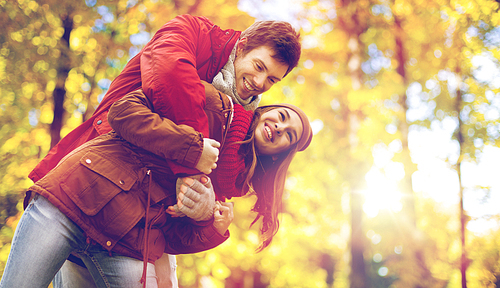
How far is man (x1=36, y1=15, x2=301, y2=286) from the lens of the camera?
1393 mm

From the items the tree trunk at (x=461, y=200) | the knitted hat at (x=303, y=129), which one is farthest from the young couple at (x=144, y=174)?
the tree trunk at (x=461, y=200)

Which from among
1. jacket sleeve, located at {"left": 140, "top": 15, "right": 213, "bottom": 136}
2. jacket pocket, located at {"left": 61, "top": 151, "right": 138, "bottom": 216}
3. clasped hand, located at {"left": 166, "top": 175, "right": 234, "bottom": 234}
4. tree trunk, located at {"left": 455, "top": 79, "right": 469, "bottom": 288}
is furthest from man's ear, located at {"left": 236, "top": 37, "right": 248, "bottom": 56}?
tree trunk, located at {"left": 455, "top": 79, "right": 469, "bottom": 288}

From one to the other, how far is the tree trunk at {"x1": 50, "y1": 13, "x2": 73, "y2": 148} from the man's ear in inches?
136

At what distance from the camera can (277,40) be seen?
→ 1.88 meters

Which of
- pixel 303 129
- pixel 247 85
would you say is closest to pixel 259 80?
pixel 247 85

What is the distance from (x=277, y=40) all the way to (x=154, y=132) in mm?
965

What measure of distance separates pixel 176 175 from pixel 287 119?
89 cm

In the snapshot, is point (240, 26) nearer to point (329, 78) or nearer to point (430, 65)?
point (329, 78)

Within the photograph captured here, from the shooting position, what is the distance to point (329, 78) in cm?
698

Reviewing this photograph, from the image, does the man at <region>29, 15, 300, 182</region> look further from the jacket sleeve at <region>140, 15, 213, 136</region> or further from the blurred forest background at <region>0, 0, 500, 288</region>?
the blurred forest background at <region>0, 0, 500, 288</region>

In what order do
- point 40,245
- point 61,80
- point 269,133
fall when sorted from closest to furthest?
point 40,245 → point 269,133 → point 61,80

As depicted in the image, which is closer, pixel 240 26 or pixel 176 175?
pixel 176 175

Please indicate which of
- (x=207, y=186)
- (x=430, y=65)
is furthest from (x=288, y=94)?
(x=207, y=186)

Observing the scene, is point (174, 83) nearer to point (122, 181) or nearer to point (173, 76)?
point (173, 76)
